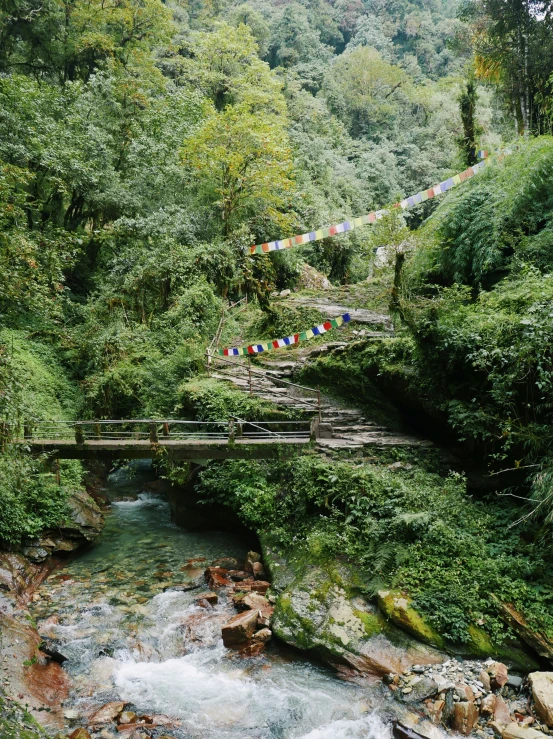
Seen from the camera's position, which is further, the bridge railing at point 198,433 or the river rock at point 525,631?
the bridge railing at point 198,433

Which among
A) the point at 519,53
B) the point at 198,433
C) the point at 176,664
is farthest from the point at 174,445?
the point at 519,53

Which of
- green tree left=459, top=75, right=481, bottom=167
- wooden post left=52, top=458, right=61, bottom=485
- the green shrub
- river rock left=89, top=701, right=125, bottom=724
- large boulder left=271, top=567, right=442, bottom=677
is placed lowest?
river rock left=89, top=701, right=125, bottom=724

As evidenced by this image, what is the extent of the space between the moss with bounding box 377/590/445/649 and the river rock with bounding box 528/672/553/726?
118 cm

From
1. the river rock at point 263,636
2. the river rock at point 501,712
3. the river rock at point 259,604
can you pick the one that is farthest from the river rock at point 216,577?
the river rock at point 501,712

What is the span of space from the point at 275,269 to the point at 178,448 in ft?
39.4

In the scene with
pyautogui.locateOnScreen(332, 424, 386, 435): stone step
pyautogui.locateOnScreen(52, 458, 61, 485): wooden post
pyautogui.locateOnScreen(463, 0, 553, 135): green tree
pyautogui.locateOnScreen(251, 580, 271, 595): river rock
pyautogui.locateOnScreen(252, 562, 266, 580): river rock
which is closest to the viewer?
pyautogui.locateOnScreen(251, 580, 271, 595): river rock

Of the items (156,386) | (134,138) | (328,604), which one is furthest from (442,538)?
(134,138)

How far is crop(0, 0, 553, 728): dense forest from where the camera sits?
8.38 meters

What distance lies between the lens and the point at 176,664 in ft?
25.4

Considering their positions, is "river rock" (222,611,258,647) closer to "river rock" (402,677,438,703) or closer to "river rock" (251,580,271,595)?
"river rock" (251,580,271,595)

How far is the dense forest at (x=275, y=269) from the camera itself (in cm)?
838

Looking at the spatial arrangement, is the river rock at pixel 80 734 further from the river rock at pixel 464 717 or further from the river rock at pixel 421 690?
the river rock at pixel 464 717

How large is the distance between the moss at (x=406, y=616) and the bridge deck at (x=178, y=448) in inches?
153

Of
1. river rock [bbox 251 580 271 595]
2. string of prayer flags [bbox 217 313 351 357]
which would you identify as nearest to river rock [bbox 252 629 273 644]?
river rock [bbox 251 580 271 595]
